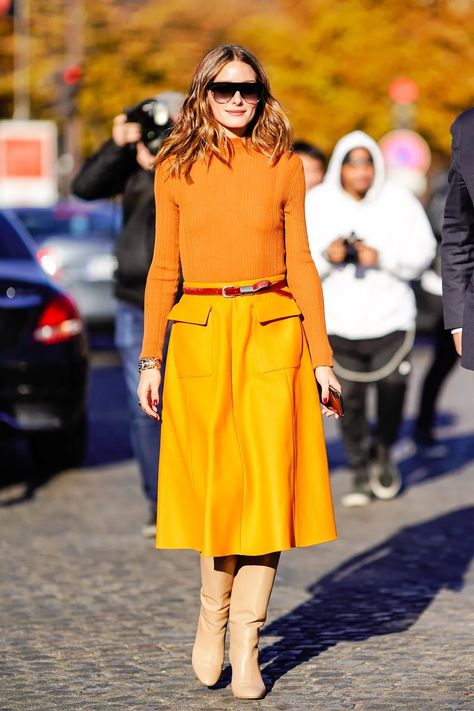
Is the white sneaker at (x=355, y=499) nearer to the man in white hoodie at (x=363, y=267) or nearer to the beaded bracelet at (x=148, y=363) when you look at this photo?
the man in white hoodie at (x=363, y=267)

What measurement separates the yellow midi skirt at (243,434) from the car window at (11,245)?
15.1 ft

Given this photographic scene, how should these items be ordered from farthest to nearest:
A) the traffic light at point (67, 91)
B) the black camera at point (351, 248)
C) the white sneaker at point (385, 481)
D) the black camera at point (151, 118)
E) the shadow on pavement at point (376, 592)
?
the traffic light at point (67, 91)
the white sneaker at point (385, 481)
the black camera at point (351, 248)
the black camera at point (151, 118)
the shadow on pavement at point (376, 592)

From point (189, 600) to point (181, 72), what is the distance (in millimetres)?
45527

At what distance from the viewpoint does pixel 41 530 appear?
27.3 feet

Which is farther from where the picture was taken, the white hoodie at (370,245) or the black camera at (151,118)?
the white hoodie at (370,245)

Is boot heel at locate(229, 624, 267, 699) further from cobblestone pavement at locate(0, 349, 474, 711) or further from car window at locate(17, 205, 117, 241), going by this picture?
car window at locate(17, 205, 117, 241)

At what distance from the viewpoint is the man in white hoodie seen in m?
9.03

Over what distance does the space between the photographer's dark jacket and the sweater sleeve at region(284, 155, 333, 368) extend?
2.68 meters

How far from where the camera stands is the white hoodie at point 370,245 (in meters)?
9.04

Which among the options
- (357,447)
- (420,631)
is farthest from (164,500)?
(357,447)

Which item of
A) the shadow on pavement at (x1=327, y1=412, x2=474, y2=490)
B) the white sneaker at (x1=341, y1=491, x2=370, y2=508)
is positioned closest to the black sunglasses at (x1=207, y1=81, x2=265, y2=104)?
the white sneaker at (x1=341, y1=491, x2=370, y2=508)

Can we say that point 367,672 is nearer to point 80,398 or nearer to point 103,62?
point 80,398

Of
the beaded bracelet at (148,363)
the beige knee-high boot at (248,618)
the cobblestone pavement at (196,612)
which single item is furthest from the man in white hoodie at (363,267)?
the beige knee-high boot at (248,618)

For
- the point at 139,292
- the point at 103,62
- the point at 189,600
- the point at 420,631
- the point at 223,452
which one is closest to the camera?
the point at 223,452
